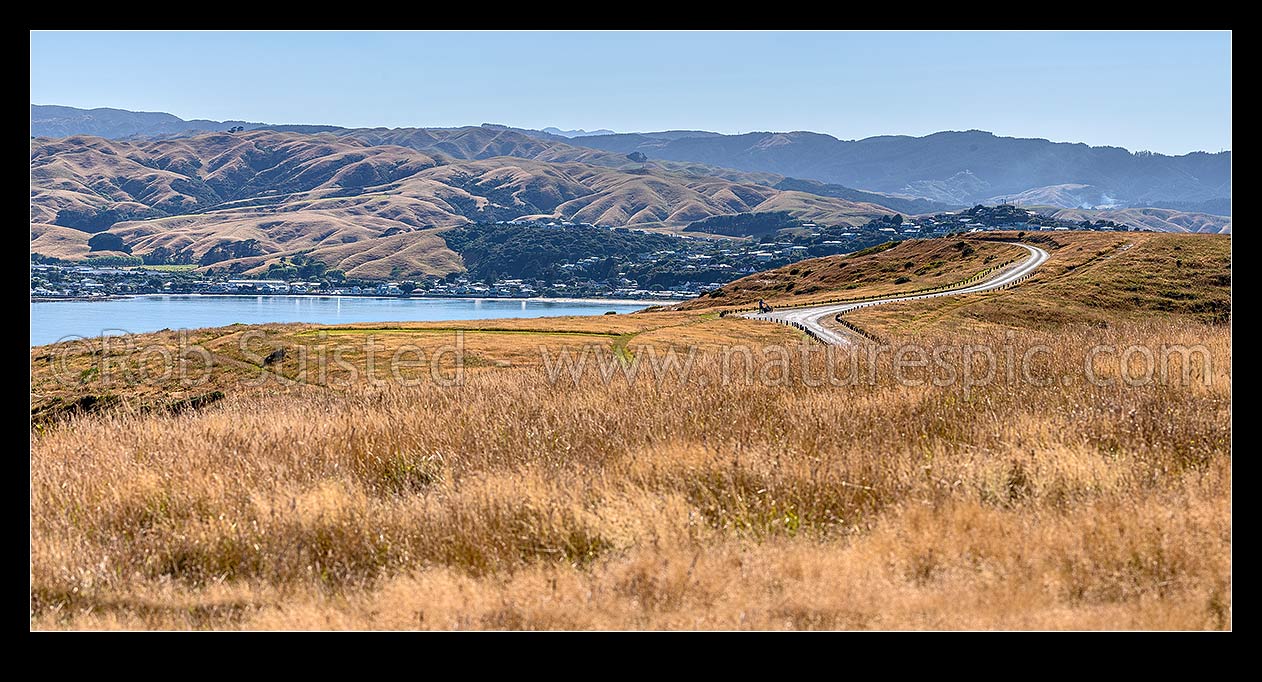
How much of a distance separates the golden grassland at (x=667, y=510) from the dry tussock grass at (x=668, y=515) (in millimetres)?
29

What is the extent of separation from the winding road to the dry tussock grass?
37166mm

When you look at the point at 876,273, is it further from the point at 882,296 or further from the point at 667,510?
the point at 667,510

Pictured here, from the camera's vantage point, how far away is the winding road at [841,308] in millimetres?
56731

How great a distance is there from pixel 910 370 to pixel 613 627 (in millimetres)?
8589

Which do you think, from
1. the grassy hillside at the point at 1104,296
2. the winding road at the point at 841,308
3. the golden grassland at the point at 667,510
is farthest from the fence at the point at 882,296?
the golden grassland at the point at 667,510

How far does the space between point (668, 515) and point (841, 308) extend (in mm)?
75682

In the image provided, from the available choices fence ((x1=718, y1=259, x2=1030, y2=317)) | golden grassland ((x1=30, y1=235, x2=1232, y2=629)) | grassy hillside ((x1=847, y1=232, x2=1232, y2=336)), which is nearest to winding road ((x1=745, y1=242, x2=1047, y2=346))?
fence ((x1=718, y1=259, x2=1030, y2=317))

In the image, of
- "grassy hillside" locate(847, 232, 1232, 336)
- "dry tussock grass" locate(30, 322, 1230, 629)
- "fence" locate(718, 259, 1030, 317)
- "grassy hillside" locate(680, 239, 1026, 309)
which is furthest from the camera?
→ "grassy hillside" locate(680, 239, 1026, 309)

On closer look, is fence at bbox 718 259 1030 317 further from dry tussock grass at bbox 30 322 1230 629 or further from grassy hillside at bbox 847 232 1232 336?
dry tussock grass at bbox 30 322 1230 629

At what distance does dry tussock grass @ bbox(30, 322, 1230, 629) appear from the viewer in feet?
21.1

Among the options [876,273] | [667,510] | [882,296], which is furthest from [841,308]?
[667,510]

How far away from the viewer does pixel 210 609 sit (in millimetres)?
7000
